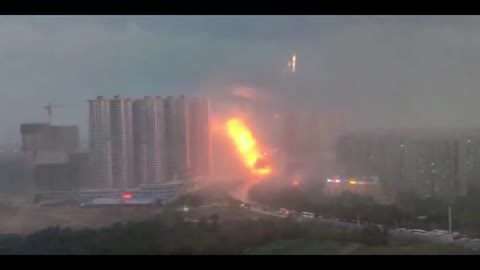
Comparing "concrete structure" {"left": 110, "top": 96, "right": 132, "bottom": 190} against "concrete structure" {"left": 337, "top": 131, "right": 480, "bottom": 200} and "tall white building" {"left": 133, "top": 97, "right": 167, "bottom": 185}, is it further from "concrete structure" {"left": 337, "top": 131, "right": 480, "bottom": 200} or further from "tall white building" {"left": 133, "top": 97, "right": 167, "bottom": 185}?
"concrete structure" {"left": 337, "top": 131, "right": 480, "bottom": 200}

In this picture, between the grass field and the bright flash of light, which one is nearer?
the grass field

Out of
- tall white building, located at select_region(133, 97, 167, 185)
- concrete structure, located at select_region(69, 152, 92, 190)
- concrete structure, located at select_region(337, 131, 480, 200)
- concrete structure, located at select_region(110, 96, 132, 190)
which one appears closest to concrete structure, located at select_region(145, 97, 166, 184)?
tall white building, located at select_region(133, 97, 167, 185)

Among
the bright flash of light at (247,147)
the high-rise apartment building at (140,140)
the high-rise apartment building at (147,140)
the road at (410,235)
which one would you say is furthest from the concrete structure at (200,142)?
the road at (410,235)

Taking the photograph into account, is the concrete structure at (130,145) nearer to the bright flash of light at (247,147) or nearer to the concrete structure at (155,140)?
the concrete structure at (155,140)

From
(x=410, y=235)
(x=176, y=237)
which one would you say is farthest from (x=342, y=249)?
(x=176, y=237)
